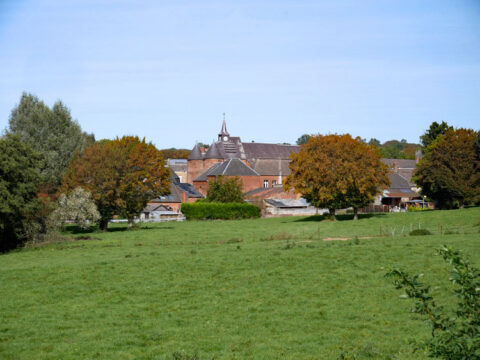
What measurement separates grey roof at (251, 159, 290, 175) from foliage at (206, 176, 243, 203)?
34840 mm

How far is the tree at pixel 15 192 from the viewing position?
120 feet

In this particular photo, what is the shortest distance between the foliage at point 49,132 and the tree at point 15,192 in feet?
62.2

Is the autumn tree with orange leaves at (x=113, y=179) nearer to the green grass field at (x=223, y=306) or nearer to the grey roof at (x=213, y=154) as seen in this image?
the green grass field at (x=223, y=306)

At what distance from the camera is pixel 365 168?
54.0 metres

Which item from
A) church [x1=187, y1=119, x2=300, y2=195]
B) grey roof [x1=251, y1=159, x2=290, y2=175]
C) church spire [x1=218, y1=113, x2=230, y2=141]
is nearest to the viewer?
church [x1=187, y1=119, x2=300, y2=195]

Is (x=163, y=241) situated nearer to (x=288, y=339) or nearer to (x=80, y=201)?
(x=80, y=201)

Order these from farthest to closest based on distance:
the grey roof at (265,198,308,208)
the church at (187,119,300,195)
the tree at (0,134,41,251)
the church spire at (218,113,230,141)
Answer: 1. the church spire at (218,113,230,141)
2. the church at (187,119,300,195)
3. the grey roof at (265,198,308,208)
4. the tree at (0,134,41,251)

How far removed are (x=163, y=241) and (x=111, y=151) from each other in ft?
54.9

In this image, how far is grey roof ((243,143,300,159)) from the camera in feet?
396

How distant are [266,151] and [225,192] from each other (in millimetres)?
47619

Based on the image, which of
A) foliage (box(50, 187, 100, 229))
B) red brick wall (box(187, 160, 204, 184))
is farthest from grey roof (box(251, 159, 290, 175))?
foliage (box(50, 187, 100, 229))

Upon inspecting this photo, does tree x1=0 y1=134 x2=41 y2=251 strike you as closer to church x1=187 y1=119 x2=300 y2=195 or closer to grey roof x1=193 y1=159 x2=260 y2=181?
church x1=187 y1=119 x2=300 y2=195

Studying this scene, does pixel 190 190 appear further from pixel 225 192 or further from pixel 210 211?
pixel 210 211

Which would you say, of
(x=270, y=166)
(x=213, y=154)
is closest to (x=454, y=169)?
(x=270, y=166)
